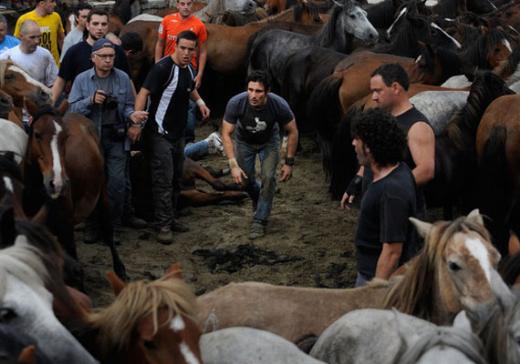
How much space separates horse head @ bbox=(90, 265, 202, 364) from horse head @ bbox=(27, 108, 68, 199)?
359cm

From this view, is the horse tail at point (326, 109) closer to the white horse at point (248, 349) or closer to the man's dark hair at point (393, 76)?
the man's dark hair at point (393, 76)

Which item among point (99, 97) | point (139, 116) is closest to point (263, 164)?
point (139, 116)

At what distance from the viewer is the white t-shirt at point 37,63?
376 inches

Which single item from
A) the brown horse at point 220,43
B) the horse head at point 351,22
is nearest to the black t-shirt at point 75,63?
the brown horse at point 220,43

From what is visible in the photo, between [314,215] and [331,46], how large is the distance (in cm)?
436

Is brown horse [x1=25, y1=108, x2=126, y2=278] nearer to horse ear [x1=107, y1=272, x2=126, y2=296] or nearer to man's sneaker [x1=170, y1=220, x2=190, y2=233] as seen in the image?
man's sneaker [x1=170, y1=220, x2=190, y2=233]

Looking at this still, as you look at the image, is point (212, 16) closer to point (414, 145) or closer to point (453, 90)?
point (453, 90)

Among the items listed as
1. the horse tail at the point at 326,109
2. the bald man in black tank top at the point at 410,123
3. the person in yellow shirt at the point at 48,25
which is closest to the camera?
the bald man in black tank top at the point at 410,123

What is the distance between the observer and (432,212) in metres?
10.3

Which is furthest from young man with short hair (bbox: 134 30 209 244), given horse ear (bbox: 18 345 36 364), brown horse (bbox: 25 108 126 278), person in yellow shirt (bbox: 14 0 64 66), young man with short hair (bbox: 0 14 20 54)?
horse ear (bbox: 18 345 36 364)

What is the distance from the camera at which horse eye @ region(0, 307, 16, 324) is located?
3.57 metres

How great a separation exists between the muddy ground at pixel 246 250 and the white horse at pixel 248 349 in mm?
3670

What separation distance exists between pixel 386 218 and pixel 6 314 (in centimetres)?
252

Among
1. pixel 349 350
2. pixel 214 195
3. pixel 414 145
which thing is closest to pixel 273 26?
pixel 214 195
